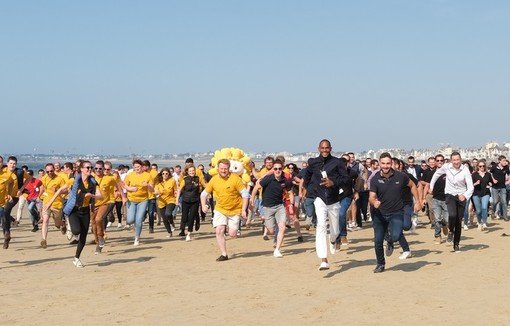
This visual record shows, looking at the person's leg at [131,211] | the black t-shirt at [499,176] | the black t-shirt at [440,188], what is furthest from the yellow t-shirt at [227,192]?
the black t-shirt at [499,176]

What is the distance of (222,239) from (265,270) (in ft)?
4.58

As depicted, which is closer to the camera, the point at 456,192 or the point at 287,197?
the point at 456,192

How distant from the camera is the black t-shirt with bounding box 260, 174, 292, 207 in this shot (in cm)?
1187

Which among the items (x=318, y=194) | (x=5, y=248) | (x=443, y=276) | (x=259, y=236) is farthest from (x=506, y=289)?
(x=5, y=248)

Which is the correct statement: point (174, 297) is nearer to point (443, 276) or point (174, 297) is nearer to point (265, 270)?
point (265, 270)

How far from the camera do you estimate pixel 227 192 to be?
11.0 metres

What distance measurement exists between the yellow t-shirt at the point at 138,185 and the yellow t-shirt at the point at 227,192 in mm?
3376

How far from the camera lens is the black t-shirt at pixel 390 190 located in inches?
364

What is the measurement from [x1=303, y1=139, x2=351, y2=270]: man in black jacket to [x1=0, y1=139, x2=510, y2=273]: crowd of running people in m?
0.02

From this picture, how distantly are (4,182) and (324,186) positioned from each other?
654 cm

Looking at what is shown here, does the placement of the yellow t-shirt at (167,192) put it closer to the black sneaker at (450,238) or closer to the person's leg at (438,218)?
the person's leg at (438,218)

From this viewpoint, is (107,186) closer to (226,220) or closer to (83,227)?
(83,227)

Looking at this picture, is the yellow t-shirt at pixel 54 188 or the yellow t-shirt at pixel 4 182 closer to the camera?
the yellow t-shirt at pixel 4 182

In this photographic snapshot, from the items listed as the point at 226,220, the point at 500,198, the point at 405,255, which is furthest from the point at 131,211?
the point at 500,198
